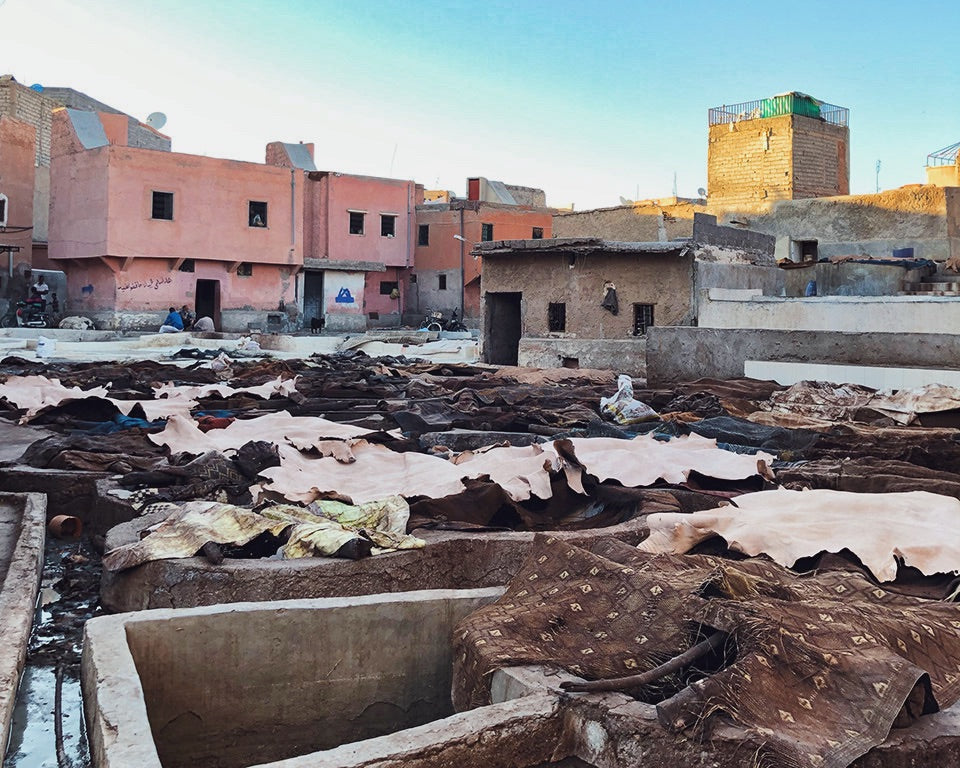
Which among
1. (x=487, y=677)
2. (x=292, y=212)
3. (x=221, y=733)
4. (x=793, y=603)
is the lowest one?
(x=221, y=733)

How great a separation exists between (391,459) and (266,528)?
2.18m

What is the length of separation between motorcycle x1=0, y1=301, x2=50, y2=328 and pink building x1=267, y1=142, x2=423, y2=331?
32.2ft

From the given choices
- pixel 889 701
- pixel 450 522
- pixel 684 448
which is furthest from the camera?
pixel 684 448

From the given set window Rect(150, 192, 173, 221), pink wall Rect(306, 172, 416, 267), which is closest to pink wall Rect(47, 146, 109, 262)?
window Rect(150, 192, 173, 221)

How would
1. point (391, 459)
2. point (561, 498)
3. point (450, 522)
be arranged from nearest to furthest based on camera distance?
1. point (450, 522)
2. point (561, 498)
3. point (391, 459)

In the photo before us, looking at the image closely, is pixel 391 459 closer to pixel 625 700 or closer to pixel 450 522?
pixel 450 522

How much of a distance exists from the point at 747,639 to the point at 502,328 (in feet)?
58.8

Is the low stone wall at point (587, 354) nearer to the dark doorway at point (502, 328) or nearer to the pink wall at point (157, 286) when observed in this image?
the dark doorway at point (502, 328)

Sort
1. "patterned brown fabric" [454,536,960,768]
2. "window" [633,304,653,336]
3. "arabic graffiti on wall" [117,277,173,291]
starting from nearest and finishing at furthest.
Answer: "patterned brown fabric" [454,536,960,768], "window" [633,304,653,336], "arabic graffiti on wall" [117,277,173,291]

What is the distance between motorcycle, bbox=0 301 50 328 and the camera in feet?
105

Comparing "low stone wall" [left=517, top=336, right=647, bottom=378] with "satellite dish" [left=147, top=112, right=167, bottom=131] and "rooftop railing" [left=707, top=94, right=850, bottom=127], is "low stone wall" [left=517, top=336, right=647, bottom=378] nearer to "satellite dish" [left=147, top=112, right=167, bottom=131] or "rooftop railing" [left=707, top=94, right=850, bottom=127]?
"rooftop railing" [left=707, top=94, right=850, bottom=127]

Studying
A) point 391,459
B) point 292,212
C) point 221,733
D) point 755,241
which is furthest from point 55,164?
point 221,733

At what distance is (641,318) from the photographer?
1788 centimetres

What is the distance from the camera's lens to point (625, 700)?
9.57 ft
